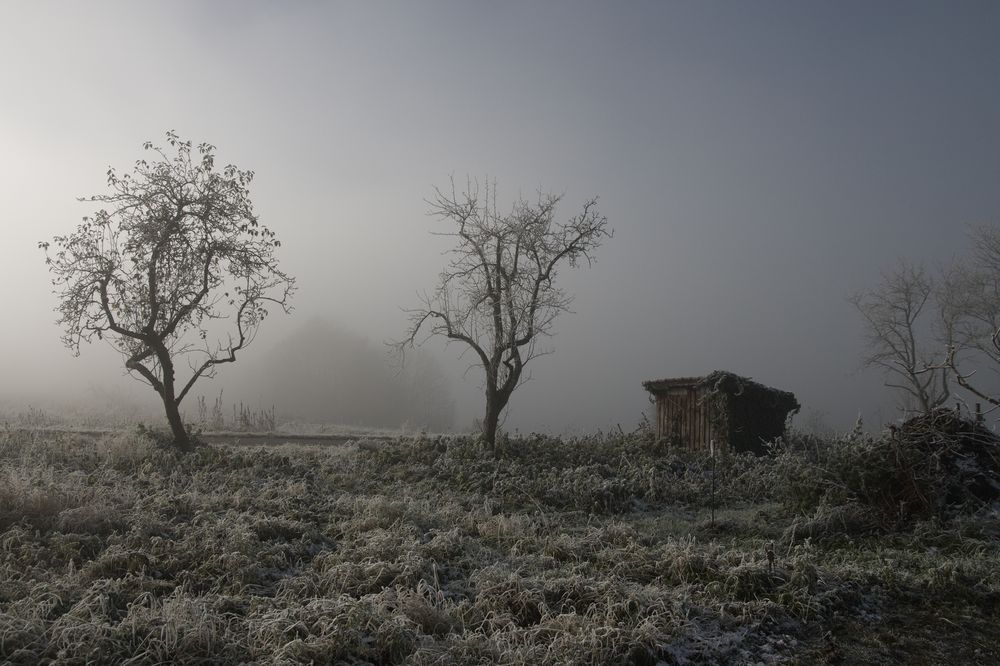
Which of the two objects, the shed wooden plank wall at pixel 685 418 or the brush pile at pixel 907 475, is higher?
the shed wooden plank wall at pixel 685 418

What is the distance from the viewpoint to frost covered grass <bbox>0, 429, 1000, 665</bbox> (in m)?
5.81

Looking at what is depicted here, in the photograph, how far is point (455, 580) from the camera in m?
Answer: 7.80

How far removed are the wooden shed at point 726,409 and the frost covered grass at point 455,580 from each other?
7.63 m

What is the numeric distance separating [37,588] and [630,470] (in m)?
12.2

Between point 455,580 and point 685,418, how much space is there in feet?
51.1

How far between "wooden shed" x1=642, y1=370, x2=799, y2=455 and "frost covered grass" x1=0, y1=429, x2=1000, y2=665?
Answer: 763cm

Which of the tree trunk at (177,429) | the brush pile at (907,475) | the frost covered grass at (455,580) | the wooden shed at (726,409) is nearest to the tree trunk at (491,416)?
the wooden shed at (726,409)

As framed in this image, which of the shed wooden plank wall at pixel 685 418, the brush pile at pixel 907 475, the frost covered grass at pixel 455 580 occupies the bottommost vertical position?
the frost covered grass at pixel 455 580

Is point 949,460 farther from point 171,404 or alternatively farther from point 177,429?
point 171,404

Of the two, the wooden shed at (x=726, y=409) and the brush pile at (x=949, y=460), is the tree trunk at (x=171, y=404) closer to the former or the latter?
the wooden shed at (x=726, y=409)

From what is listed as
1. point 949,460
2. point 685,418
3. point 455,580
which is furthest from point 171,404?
point 949,460

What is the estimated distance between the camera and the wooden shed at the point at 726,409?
20453mm

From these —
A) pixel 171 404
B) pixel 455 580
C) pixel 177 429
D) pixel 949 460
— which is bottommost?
pixel 455 580

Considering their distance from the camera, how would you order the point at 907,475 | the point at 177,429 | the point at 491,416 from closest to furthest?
the point at 907,475
the point at 177,429
the point at 491,416
